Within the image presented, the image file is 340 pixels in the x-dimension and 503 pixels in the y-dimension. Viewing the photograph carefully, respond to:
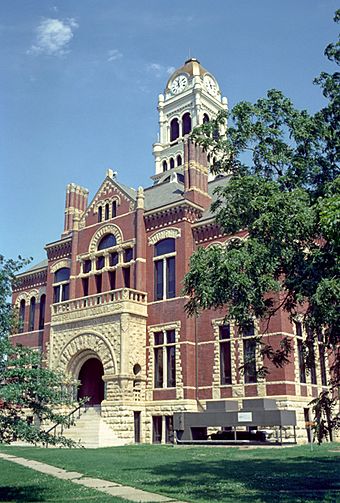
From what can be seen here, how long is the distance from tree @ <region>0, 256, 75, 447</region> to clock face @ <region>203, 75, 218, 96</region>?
5912 cm

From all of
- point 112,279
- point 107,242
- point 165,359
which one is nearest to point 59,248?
point 107,242

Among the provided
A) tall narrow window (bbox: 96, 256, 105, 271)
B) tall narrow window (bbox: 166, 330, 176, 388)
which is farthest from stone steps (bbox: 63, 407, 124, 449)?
tall narrow window (bbox: 96, 256, 105, 271)

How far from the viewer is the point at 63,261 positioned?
42.3m

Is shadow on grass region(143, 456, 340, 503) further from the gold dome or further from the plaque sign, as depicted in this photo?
the gold dome

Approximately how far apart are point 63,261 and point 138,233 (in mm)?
8292

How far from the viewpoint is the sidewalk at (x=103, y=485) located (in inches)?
477

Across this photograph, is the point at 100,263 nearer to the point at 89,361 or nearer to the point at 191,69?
the point at 89,361

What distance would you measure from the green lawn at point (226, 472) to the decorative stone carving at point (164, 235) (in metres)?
14.1

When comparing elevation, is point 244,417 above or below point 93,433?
above

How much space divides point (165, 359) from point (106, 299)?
5150 mm

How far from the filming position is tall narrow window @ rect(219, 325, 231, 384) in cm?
3222

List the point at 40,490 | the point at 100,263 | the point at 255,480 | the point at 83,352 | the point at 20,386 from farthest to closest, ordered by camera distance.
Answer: the point at 100,263
the point at 83,352
the point at 255,480
the point at 40,490
the point at 20,386

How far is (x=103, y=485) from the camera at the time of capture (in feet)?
47.2

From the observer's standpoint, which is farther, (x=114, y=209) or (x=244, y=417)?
(x=114, y=209)
